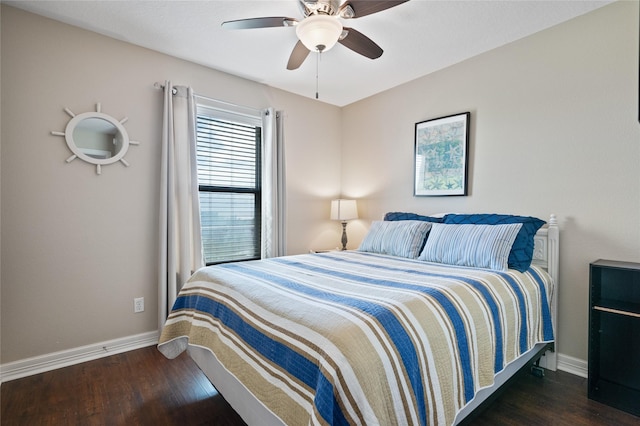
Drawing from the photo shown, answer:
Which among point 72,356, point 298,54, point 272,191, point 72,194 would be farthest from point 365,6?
point 72,356

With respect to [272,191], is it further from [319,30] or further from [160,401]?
[160,401]

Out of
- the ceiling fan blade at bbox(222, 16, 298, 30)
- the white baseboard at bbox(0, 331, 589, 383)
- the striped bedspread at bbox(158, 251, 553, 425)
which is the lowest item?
the white baseboard at bbox(0, 331, 589, 383)

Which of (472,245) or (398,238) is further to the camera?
(398,238)

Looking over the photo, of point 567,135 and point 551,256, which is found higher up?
point 567,135

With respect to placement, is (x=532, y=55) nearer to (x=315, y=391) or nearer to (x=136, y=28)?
(x=315, y=391)

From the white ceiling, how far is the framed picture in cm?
59

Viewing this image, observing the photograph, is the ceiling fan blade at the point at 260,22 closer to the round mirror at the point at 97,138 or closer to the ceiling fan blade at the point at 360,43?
the ceiling fan blade at the point at 360,43

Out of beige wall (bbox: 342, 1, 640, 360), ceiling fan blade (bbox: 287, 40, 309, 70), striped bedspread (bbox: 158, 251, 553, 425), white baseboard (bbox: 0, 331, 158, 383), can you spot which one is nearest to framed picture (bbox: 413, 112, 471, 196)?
beige wall (bbox: 342, 1, 640, 360)

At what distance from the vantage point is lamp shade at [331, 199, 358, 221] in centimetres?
378

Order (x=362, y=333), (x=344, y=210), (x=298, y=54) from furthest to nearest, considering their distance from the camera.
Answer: (x=344, y=210)
(x=298, y=54)
(x=362, y=333)

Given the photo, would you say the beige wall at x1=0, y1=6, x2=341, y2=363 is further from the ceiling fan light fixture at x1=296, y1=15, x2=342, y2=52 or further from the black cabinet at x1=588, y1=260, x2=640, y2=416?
the black cabinet at x1=588, y1=260, x2=640, y2=416

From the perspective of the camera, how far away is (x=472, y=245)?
2.21 m

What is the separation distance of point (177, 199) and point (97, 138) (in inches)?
30.1

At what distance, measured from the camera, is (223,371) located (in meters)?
1.64
